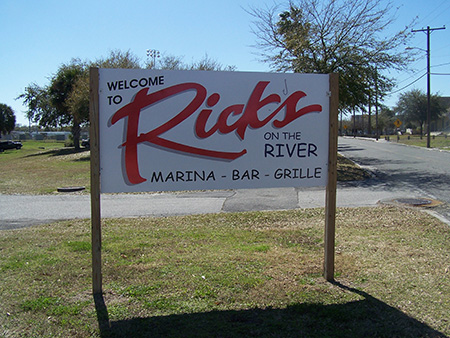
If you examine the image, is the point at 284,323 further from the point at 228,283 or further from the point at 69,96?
the point at 69,96

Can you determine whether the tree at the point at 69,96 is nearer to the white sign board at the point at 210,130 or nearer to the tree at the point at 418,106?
the white sign board at the point at 210,130

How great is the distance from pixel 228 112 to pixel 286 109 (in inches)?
26.2

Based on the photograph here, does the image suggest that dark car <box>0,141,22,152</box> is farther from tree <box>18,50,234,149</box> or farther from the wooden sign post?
the wooden sign post

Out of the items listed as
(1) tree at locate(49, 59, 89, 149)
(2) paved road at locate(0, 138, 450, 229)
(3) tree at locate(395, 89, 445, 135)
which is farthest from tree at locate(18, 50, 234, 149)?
(3) tree at locate(395, 89, 445, 135)

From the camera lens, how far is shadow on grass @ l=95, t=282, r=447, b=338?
345cm

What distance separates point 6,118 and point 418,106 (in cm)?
6667

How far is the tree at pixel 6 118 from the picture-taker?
64.5 meters

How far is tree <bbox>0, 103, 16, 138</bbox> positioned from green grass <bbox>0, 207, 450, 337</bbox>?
215 ft

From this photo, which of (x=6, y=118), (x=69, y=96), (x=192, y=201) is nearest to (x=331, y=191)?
(x=192, y=201)

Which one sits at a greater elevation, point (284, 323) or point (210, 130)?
point (210, 130)

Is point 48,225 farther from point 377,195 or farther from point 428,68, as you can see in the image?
point 428,68

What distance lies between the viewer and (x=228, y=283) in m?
4.48

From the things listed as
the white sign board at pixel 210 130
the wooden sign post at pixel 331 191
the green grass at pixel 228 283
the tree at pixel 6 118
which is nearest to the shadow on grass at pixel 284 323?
the green grass at pixel 228 283

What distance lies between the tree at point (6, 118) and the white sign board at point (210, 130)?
225ft
